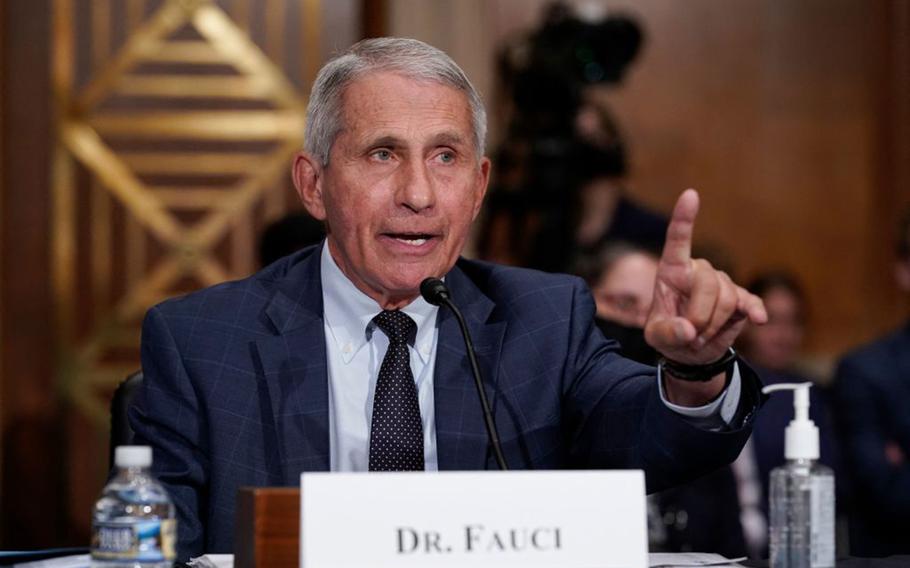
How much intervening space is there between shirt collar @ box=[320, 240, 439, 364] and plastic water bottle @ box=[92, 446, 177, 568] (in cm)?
66

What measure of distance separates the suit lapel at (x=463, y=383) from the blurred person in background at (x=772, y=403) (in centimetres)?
139

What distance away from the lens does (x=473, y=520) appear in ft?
5.06

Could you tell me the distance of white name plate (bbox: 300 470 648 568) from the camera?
4.97 ft

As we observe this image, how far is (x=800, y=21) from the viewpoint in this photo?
19.2 feet

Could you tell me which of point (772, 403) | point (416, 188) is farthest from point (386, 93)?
point (772, 403)

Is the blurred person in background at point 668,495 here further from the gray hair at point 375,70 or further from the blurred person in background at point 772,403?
the gray hair at point 375,70

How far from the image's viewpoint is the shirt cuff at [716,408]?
1.86 meters

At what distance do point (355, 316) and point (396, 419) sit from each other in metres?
0.23

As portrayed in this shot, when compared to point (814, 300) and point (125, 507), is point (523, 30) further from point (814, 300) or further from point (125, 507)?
point (125, 507)

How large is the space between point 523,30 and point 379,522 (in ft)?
14.1

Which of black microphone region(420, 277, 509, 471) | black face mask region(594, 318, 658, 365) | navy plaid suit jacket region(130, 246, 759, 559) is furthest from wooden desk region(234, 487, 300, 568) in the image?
black face mask region(594, 318, 658, 365)

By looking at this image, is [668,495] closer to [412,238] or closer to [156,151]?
[412,238]

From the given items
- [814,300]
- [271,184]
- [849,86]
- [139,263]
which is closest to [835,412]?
[814,300]

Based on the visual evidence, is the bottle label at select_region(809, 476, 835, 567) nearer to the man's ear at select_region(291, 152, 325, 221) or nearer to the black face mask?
the man's ear at select_region(291, 152, 325, 221)
